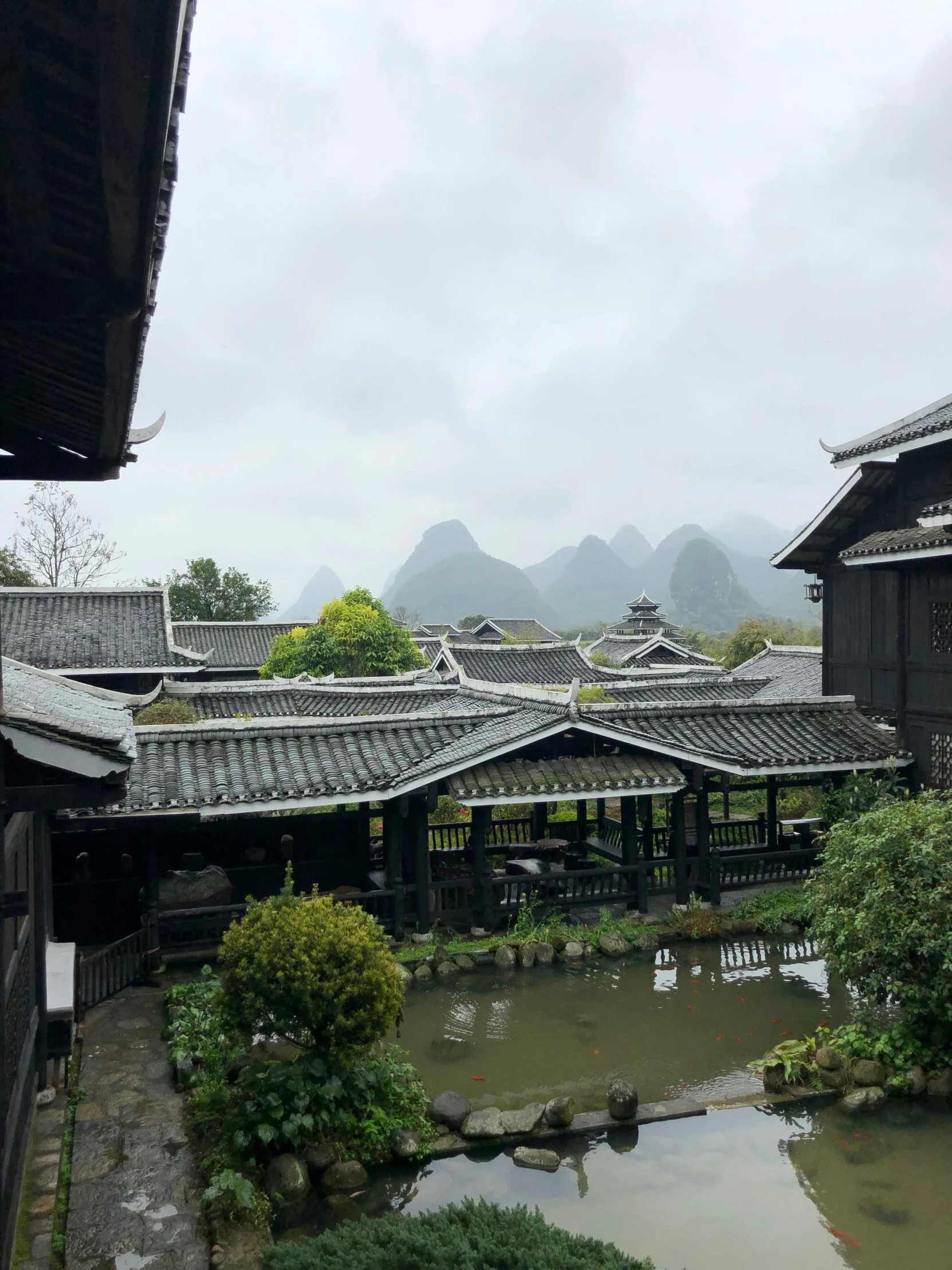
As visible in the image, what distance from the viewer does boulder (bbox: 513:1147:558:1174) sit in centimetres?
777

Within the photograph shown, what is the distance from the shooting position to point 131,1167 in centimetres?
743

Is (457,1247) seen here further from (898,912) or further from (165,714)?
(165,714)

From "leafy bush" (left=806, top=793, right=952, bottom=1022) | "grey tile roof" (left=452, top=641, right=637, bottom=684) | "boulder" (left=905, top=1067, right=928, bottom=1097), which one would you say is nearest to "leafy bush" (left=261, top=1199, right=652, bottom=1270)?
"boulder" (left=905, top=1067, right=928, bottom=1097)

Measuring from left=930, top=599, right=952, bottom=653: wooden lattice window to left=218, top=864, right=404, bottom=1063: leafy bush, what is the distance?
10.9 m

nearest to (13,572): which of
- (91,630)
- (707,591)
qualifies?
(91,630)

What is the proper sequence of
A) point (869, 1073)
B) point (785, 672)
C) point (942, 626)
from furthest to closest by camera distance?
point (785, 672) < point (942, 626) < point (869, 1073)

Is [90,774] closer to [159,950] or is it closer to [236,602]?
[159,950]

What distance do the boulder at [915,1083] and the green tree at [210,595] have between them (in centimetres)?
4621

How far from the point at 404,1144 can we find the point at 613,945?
6117mm

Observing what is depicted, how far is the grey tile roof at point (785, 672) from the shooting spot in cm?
2177

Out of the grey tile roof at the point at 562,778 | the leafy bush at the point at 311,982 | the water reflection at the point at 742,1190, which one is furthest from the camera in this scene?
the grey tile roof at the point at 562,778

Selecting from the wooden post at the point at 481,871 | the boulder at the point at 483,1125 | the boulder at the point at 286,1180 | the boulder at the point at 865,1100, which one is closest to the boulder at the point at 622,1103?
the boulder at the point at 483,1125

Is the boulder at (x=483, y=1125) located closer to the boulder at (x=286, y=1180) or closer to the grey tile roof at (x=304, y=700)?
the boulder at (x=286, y=1180)

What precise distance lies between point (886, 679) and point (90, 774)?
1491 centimetres
